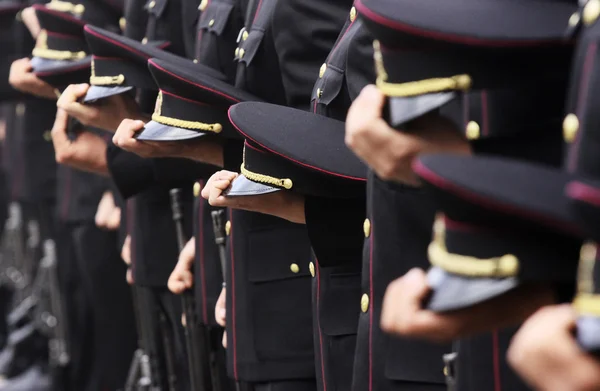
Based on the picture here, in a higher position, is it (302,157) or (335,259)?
(302,157)

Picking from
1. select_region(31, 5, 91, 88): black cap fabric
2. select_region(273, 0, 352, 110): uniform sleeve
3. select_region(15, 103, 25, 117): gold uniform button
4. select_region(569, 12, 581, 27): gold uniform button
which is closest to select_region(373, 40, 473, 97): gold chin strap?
select_region(569, 12, 581, 27): gold uniform button

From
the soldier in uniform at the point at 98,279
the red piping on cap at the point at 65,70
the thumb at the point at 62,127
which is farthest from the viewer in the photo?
the soldier in uniform at the point at 98,279

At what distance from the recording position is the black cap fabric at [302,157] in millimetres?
2623

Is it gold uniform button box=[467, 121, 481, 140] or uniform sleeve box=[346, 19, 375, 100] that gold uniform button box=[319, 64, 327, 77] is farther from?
gold uniform button box=[467, 121, 481, 140]

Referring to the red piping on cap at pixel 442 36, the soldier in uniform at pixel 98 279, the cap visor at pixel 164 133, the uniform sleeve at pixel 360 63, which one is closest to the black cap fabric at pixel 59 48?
the soldier in uniform at pixel 98 279

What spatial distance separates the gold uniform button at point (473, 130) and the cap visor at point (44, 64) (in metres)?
2.68

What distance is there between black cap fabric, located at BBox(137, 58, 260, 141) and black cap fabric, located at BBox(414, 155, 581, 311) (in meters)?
1.49

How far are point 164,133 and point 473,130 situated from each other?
1460mm

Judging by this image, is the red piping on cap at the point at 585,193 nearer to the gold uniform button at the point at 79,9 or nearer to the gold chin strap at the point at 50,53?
the gold chin strap at the point at 50,53

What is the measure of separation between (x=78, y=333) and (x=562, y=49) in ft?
15.5

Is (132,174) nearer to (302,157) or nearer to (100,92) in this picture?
(100,92)

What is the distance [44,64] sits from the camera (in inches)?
177

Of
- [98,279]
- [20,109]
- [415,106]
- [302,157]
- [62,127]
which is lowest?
[98,279]

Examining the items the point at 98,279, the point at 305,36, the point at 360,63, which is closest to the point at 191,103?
the point at 305,36
